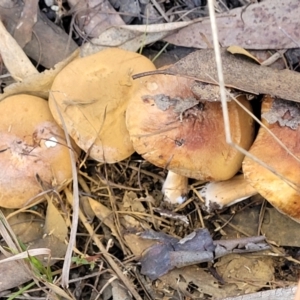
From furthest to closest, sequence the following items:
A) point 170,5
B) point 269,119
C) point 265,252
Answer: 1. point 170,5
2. point 265,252
3. point 269,119

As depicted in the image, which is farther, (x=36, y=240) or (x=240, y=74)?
(x=36, y=240)

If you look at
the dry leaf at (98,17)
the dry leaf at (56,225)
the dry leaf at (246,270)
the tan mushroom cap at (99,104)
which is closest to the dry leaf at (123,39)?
the dry leaf at (98,17)

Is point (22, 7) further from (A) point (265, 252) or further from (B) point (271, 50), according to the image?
(A) point (265, 252)

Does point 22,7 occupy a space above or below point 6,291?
above

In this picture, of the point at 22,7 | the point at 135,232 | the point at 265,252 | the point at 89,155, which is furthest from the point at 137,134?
the point at 22,7

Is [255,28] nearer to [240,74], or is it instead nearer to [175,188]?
[240,74]

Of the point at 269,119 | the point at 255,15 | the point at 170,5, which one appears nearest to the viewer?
the point at 269,119

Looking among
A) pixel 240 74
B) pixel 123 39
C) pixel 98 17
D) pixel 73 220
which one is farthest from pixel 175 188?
pixel 98 17
